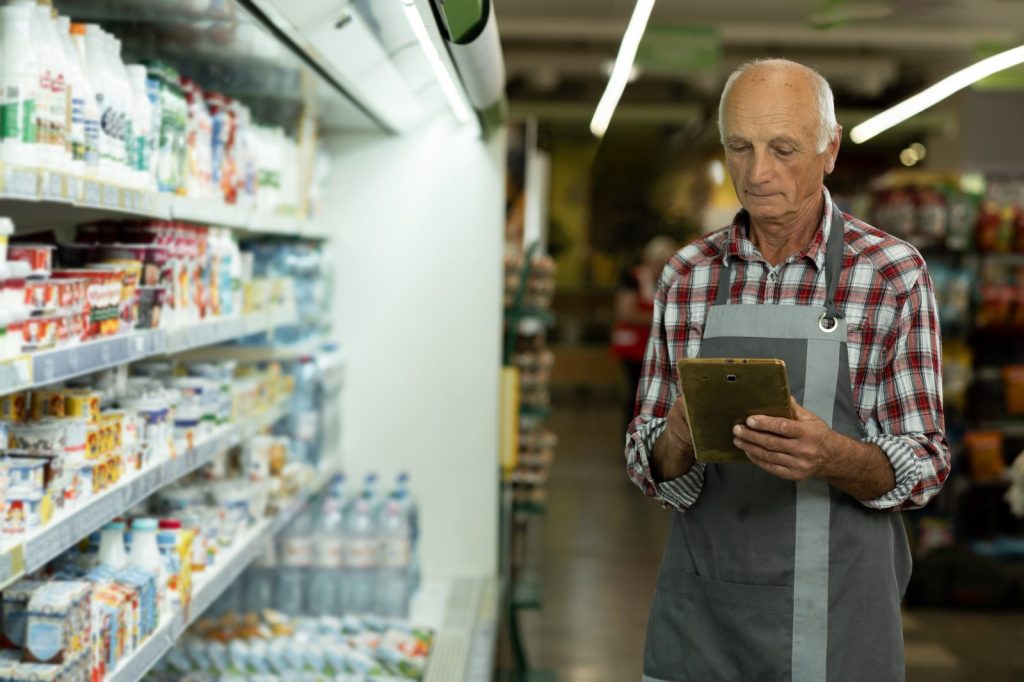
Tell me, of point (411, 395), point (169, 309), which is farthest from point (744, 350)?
point (411, 395)

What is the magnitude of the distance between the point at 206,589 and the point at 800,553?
1.74m

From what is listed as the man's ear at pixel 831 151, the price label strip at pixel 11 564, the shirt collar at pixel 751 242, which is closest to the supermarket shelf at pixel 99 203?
the price label strip at pixel 11 564

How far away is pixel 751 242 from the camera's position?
215 centimetres

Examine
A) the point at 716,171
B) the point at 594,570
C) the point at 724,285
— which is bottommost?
the point at 594,570

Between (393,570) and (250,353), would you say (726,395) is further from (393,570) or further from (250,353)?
(393,570)

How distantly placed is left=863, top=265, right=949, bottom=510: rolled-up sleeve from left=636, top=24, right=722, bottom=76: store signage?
8894 millimetres

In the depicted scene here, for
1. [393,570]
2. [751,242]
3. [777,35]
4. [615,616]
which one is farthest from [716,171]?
[751,242]

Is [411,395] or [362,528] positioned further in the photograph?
[411,395]

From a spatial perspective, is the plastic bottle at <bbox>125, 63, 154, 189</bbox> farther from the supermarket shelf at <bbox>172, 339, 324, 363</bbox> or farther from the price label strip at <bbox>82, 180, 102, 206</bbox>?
the supermarket shelf at <bbox>172, 339, 324, 363</bbox>

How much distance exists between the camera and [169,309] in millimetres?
3051

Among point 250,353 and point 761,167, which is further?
point 250,353

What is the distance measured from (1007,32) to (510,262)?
315 inches

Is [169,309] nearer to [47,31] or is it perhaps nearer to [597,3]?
[47,31]

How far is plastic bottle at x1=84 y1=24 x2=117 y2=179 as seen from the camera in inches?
97.3
